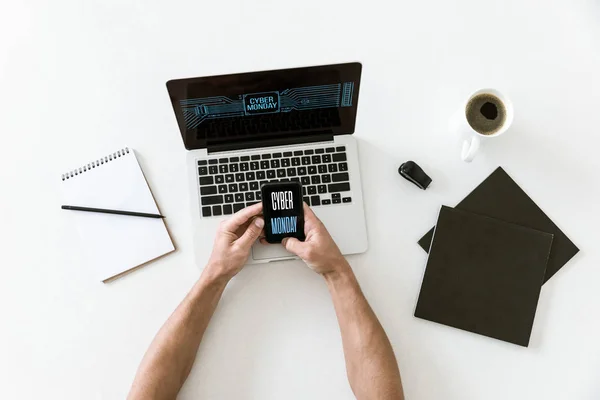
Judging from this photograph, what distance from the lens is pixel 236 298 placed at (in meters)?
1.08

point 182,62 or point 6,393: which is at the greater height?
point 182,62

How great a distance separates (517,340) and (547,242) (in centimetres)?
22

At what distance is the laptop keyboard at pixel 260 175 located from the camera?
1.08 m

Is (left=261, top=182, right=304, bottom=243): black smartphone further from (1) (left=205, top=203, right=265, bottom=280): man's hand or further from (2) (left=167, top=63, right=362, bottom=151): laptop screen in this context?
(2) (left=167, top=63, right=362, bottom=151): laptop screen

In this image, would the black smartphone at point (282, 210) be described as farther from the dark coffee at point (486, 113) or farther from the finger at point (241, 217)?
the dark coffee at point (486, 113)

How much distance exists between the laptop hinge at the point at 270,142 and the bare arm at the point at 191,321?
0.52 feet

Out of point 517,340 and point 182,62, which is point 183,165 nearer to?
point 182,62

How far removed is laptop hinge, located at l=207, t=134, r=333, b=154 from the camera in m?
1.09

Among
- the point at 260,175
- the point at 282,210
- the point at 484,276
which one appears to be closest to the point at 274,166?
the point at 260,175

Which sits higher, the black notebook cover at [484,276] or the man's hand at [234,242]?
the man's hand at [234,242]

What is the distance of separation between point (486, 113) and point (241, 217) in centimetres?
57

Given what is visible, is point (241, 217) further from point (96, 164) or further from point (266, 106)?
point (96, 164)

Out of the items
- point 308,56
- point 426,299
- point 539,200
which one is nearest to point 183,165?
point 308,56

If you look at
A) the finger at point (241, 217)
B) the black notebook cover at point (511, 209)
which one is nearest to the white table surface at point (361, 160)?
the black notebook cover at point (511, 209)
